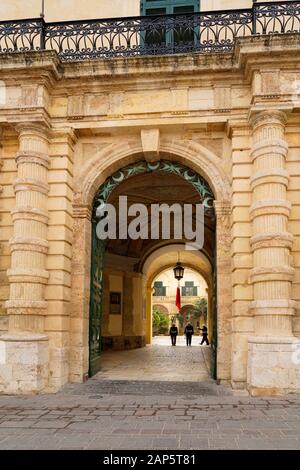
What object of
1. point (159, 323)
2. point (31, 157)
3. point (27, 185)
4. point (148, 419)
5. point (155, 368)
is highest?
point (31, 157)

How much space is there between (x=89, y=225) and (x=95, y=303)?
1.63 m

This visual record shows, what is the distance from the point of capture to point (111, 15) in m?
10.9

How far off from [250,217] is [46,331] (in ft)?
13.8

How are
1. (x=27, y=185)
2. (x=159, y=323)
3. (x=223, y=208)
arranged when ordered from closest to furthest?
(x=27, y=185) → (x=223, y=208) → (x=159, y=323)

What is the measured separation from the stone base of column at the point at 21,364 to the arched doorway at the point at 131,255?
1.52 metres

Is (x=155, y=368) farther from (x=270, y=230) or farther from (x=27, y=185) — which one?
(x=27, y=185)

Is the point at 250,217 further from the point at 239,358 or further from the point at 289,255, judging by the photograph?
the point at 239,358

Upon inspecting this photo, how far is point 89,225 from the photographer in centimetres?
991

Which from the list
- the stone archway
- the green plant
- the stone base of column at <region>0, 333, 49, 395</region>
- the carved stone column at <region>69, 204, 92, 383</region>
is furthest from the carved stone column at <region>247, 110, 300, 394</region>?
the green plant

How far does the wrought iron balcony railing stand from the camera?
374 inches

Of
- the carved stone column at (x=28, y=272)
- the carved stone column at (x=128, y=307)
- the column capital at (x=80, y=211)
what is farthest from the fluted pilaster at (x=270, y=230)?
the carved stone column at (x=128, y=307)

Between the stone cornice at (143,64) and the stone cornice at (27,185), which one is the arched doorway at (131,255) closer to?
the stone cornice at (27,185)

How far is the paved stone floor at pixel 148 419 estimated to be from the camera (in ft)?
17.3

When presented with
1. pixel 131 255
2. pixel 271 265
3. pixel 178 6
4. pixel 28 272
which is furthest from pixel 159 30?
pixel 131 255
